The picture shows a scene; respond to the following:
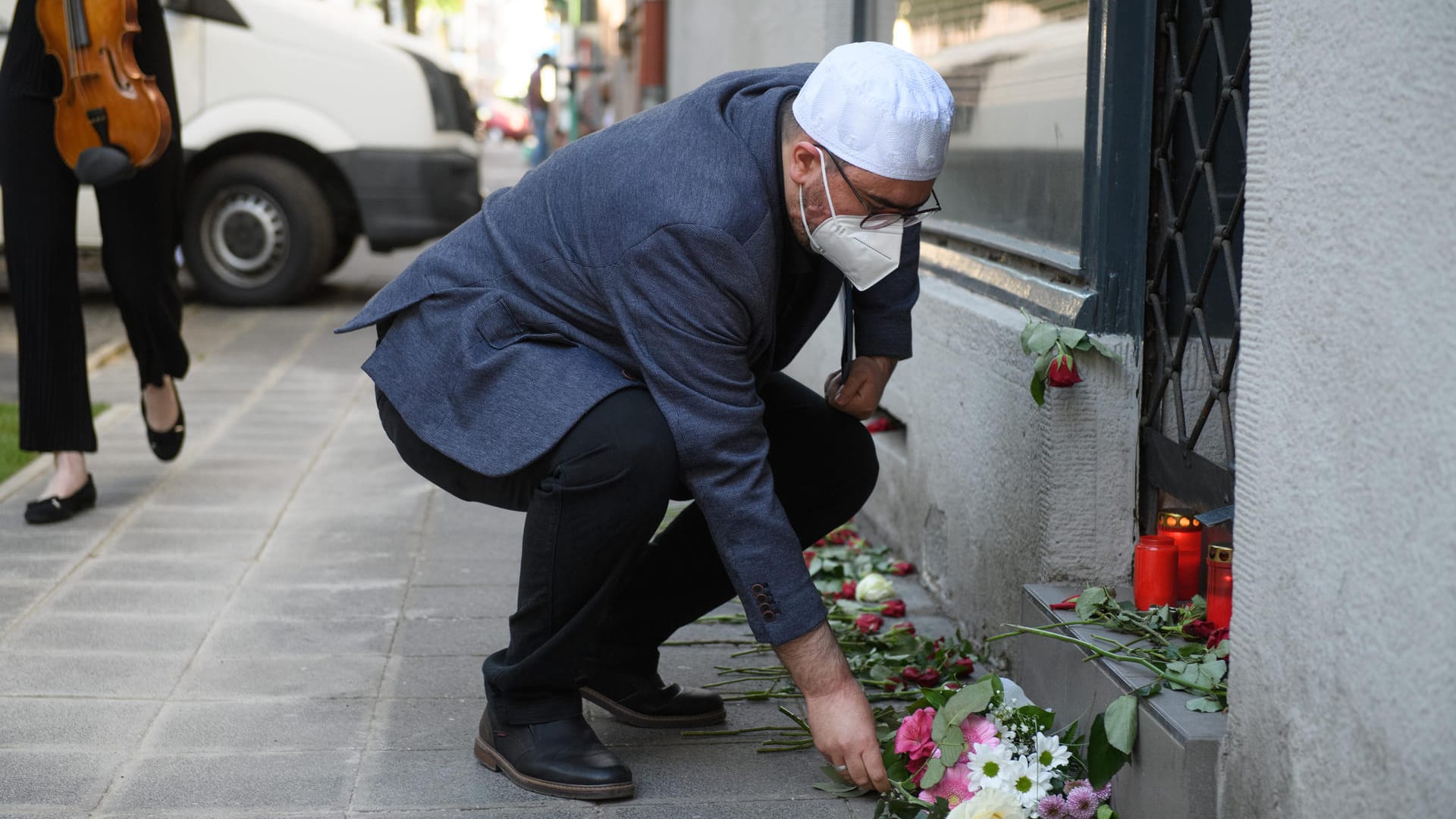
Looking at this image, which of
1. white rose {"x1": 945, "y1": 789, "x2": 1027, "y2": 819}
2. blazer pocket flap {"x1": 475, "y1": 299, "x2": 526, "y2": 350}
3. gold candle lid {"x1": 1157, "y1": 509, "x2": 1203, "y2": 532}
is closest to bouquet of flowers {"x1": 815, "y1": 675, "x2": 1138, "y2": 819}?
white rose {"x1": 945, "y1": 789, "x2": 1027, "y2": 819}

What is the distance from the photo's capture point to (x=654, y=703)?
283cm

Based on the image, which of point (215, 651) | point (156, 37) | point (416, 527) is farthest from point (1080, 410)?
point (156, 37)

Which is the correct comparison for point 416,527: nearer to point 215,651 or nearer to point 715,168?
point 215,651

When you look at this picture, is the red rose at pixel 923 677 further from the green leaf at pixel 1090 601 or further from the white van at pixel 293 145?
the white van at pixel 293 145

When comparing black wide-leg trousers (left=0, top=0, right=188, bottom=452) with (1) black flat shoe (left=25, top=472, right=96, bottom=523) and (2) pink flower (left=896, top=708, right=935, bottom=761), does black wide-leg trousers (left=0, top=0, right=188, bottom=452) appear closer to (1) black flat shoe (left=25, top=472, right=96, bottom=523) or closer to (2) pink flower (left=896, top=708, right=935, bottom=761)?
(1) black flat shoe (left=25, top=472, right=96, bottom=523)

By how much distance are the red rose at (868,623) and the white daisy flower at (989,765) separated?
103 cm

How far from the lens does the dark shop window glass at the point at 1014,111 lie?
298cm

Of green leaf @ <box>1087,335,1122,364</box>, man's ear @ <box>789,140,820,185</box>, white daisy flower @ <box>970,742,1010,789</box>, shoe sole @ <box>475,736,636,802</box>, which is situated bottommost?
shoe sole @ <box>475,736,636,802</box>

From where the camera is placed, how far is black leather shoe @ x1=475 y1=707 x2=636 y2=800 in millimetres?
2514

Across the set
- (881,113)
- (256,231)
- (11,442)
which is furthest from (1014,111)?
(256,231)

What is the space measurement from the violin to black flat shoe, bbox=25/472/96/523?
0.88m

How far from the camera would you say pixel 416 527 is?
429 centimetres

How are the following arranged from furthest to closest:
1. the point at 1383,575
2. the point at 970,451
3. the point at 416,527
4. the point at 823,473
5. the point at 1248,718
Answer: the point at 416,527 < the point at 970,451 < the point at 823,473 < the point at 1248,718 < the point at 1383,575

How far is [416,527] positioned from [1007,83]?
2.04 meters
